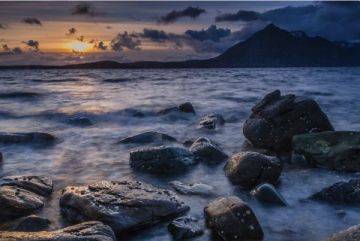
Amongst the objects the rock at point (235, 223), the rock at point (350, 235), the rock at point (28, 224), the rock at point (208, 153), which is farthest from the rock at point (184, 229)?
the rock at point (208, 153)

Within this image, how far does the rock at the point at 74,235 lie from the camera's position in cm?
513

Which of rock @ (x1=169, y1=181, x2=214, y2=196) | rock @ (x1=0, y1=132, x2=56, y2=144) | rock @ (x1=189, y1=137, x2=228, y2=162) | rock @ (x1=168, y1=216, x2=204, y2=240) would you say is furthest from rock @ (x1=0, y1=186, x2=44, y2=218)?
rock @ (x1=0, y1=132, x2=56, y2=144)

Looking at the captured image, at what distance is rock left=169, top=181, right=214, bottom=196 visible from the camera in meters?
8.11

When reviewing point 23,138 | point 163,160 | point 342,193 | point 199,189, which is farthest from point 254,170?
point 23,138

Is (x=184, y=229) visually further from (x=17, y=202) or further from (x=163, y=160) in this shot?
(x=163, y=160)

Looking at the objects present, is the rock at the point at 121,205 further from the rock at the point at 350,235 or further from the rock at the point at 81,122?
the rock at the point at 81,122

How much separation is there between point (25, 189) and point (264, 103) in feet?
24.7

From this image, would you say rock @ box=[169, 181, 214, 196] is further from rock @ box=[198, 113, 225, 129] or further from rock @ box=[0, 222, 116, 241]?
rock @ box=[198, 113, 225, 129]

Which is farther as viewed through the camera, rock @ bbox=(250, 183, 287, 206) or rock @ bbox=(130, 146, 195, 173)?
rock @ bbox=(130, 146, 195, 173)

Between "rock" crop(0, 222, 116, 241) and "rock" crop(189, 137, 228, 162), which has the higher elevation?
"rock" crop(0, 222, 116, 241)

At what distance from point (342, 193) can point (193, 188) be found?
2.71 metres

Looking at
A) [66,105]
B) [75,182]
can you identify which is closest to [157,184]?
[75,182]

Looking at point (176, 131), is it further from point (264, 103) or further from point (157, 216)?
point (157, 216)

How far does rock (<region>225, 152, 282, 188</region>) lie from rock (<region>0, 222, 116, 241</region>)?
3.63 metres
